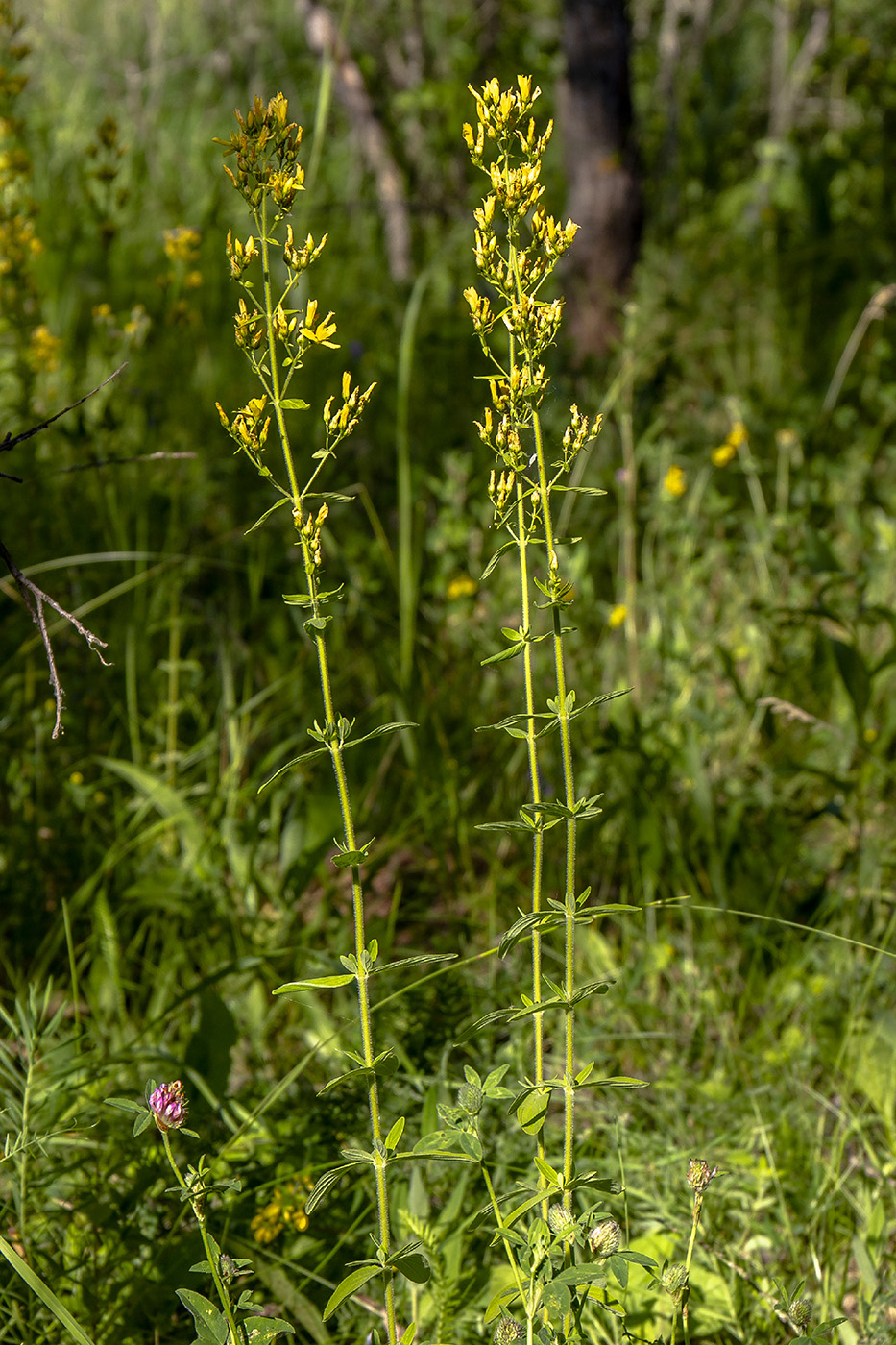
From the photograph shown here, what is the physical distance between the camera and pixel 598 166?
376 cm

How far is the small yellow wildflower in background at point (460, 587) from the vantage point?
2.41 meters

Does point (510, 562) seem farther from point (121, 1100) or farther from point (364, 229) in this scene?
point (364, 229)

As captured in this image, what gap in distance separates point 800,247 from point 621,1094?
11.7 ft

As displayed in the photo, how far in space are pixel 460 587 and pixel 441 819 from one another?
0.64 m

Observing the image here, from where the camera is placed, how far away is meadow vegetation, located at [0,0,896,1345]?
95cm

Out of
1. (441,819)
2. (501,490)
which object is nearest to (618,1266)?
(501,490)

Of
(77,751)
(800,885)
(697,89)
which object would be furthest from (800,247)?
(77,751)

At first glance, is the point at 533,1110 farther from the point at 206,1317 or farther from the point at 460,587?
the point at 460,587

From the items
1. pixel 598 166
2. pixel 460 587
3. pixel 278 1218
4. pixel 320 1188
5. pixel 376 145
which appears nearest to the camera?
pixel 320 1188

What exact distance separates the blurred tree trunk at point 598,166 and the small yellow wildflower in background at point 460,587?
4.56 feet

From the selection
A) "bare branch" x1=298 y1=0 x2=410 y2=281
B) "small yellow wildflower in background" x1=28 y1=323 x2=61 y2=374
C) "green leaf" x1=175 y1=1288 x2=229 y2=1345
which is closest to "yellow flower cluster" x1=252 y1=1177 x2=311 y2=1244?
"green leaf" x1=175 y1=1288 x2=229 y2=1345

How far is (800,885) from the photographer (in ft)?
6.41

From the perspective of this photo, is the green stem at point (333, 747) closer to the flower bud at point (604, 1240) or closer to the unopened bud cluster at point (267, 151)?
the unopened bud cluster at point (267, 151)

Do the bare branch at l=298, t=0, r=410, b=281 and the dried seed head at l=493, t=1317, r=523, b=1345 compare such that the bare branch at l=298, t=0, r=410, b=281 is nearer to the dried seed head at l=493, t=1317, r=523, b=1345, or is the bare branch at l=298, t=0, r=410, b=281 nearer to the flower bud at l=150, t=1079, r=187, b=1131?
the flower bud at l=150, t=1079, r=187, b=1131
